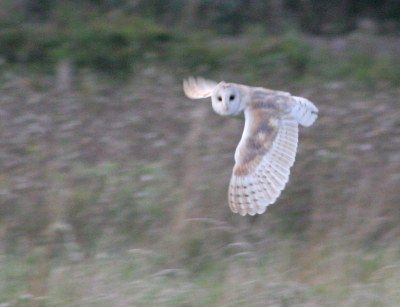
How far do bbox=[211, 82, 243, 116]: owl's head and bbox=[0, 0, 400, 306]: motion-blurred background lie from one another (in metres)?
0.68

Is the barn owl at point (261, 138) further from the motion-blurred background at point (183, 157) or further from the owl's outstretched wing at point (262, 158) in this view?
the motion-blurred background at point (183, 157)

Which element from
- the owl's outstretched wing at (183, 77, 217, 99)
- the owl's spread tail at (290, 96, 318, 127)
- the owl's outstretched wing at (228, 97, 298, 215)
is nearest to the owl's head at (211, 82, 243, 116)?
the owl's outstretched wing at (228, 97, 298, 215)

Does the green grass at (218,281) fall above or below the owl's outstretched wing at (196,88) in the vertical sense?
below

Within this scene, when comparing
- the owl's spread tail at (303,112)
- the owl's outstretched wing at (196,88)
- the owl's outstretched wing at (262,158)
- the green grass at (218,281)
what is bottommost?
the green grass at (218,281)

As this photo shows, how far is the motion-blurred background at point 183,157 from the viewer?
5773 millimetres

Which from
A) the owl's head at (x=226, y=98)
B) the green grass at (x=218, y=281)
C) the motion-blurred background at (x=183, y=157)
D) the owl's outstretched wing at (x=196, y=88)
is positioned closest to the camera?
the green grass at (x=218, y=281)

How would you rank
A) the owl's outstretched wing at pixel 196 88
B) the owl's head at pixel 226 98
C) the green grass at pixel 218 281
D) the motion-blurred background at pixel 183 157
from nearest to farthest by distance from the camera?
the green grass at pixel 218 281 < the owl's head at pixel 226 98 < the motion-blurred background at pixel 183 157 < the owl's outstretched wing at pixel 196 88

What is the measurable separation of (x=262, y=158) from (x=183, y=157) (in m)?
2.28

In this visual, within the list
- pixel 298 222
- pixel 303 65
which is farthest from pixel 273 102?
pixel 303 65

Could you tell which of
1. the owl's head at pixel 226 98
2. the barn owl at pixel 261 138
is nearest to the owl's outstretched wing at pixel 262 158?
the barn owl at pixel 261 138

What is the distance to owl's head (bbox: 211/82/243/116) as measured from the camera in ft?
18.2

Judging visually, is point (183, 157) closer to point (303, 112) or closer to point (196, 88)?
point (196, 88)

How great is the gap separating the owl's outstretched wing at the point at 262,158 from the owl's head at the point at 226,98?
19 cm

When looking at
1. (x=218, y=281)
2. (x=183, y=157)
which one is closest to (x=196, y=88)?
(x=218, y=281)
